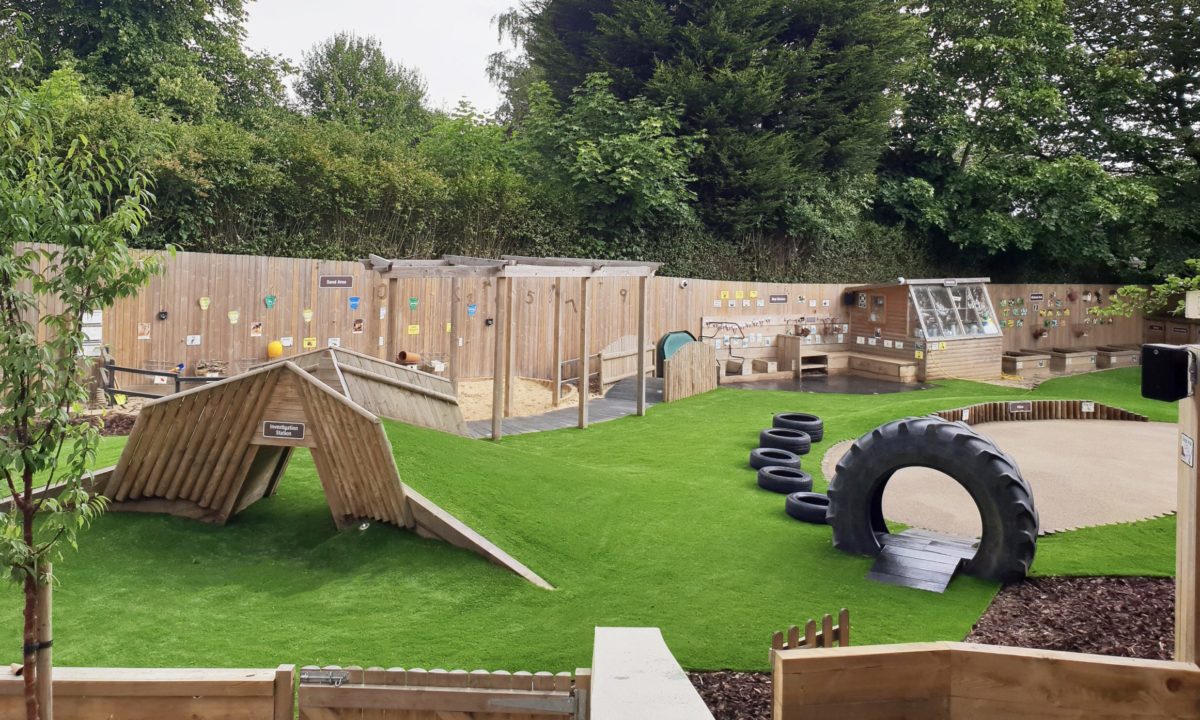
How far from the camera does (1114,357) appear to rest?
94.3 ft

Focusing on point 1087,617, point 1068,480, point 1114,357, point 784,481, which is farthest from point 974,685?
point 1114,357

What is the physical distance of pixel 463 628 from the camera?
646 centimetres

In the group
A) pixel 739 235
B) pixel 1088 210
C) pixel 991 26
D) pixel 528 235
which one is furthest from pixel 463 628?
pixel 991 26

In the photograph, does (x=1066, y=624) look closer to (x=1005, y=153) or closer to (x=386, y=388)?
(x=386, y=388)

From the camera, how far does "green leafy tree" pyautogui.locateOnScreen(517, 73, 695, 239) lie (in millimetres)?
24594

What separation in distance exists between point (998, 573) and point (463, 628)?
4764 mm

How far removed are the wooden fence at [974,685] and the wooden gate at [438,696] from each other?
3.29 ft

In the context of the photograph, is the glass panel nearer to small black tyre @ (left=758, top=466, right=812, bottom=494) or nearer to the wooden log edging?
the wooden log edging

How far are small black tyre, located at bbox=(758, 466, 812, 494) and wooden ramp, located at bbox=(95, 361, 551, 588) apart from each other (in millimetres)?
4588

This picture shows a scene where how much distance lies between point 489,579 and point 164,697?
3748 mm

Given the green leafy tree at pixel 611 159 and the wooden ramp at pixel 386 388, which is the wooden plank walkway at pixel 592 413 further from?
the green leafy tree at pixel 611 159

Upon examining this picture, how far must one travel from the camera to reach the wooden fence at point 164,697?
12.3 ft

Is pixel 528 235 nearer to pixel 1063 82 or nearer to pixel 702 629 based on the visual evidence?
pixel 702 629

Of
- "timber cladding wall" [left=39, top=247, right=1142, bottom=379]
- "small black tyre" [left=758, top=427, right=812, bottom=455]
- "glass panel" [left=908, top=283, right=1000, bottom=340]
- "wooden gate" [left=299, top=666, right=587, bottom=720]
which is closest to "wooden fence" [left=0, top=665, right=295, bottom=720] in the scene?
"wooden gate" [left=299, top=666, right=587, bottom=720]
